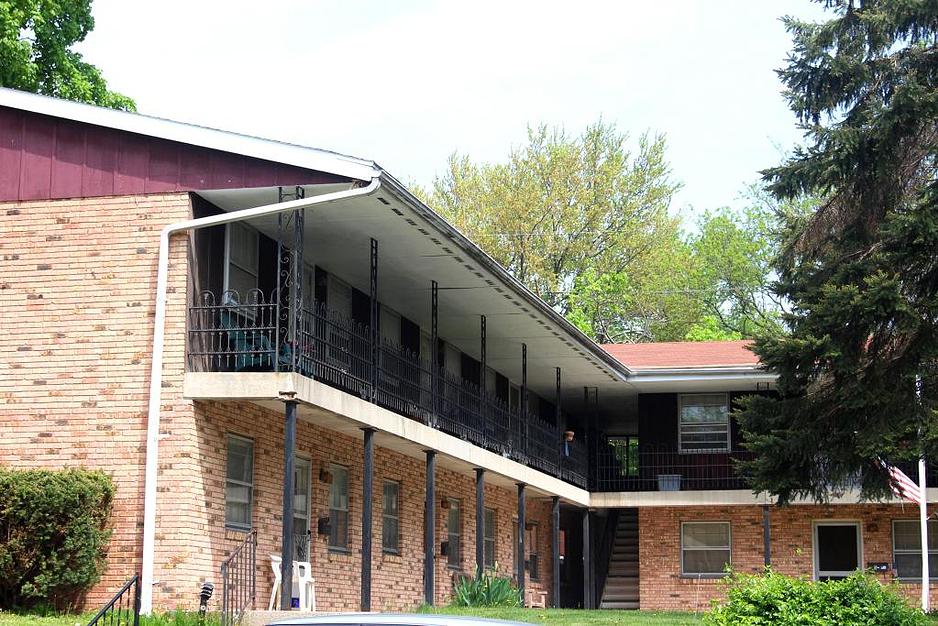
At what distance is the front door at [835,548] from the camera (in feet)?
101

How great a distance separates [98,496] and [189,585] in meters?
1.42

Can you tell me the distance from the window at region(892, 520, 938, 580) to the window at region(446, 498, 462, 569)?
10317mm

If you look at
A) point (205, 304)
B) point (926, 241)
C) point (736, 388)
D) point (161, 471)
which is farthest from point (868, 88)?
point (736, 388)

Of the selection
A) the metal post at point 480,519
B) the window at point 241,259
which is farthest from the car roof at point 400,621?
the metal post at point 480,519

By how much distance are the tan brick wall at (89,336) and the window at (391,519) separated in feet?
23.4

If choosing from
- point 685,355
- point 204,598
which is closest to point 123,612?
point 204,598

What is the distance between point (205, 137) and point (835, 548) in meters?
19.7

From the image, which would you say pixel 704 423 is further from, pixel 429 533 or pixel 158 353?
pixel 158 353

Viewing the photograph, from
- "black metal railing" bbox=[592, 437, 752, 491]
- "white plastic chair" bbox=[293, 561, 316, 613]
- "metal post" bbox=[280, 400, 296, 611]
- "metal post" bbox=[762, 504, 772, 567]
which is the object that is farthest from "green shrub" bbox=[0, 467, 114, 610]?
"black metal railing" bbox=[592, 437, 752, 491]

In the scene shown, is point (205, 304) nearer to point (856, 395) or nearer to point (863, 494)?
point (856, 395)

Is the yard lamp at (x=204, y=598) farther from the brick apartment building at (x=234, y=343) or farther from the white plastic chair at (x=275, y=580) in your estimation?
the white plastic chair at (x=275, y=580)

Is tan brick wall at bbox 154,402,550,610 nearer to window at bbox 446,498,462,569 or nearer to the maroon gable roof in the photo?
window at bbox 446,498,462,569

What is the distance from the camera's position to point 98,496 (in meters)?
15.4

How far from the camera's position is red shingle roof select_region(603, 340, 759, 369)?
101 ft
